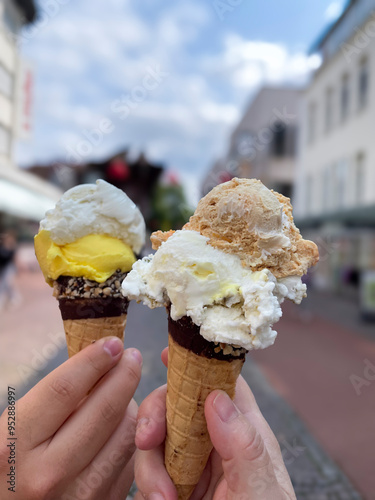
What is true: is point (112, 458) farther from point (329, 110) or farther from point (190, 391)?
point (329, 110)

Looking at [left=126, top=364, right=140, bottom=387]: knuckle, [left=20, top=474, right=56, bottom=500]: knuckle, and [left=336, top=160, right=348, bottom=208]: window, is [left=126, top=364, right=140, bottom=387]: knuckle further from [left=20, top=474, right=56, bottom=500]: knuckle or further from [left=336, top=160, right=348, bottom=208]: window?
[left=336, top=160, right=348, bottom=208]: window

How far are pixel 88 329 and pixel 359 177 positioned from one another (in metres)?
14.3

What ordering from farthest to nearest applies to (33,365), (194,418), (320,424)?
(33,365)
(320,424)
(194,418)

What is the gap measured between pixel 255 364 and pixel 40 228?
17.0 feet

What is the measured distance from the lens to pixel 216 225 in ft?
4.42

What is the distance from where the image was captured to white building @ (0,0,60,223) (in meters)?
9.40

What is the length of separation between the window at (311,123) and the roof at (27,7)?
1236 centimetres

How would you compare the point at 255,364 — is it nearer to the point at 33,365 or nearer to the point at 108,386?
the point at 33,365

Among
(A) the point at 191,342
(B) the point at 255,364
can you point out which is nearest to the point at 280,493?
(A) the point at 191,342

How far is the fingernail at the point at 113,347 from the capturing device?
1432mm

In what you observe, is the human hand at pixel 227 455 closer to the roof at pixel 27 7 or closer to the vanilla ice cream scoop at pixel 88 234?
the vanilla ice cream scoop at pixel 88 234

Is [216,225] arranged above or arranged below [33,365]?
above

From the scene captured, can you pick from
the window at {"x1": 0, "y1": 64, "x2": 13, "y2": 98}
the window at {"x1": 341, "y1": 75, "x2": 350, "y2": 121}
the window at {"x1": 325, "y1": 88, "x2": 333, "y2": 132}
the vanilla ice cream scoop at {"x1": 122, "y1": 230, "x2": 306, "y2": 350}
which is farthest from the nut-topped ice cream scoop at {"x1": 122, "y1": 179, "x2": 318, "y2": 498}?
the window at {"x1": 325, "y1": 88, "x2": 333, "y2": 132}

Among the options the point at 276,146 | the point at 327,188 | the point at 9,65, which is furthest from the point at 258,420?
the point at 276,146
